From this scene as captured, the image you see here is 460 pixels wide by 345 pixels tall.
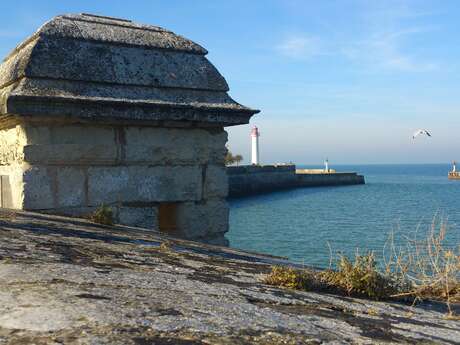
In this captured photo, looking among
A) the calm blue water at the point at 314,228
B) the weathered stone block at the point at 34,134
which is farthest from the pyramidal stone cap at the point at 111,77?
the calm blue water at the point at 314,228

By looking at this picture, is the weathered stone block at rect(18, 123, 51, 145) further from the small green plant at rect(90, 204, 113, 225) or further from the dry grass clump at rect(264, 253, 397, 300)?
the dry grass clump at rect(264, 253, 397, 300)

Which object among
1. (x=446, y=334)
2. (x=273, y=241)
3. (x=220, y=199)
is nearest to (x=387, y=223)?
(x=273, y=241)

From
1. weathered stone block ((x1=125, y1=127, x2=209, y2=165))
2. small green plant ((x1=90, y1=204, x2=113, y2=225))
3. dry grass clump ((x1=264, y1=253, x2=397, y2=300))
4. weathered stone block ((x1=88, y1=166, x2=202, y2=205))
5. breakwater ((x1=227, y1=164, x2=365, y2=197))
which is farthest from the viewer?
breakwater ((x1=227, y1=164, x2=365, y2=197))

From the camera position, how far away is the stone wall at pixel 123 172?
391cm

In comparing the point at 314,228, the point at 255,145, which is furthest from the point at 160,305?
the point at 255,145

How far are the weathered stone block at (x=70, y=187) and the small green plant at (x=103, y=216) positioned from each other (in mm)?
249

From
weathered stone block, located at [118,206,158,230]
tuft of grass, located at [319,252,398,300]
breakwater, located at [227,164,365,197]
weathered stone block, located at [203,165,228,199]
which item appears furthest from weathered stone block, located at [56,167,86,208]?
breakwater, located at [227,164,365,197]

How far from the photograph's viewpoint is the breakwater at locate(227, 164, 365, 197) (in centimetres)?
5716

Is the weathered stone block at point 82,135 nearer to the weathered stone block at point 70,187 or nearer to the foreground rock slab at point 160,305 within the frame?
the weathered stone block at point 70,187

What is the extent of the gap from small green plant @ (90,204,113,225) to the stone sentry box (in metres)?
0.27

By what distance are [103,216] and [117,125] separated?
0.72m

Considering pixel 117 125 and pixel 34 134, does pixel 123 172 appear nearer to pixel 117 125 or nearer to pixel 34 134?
pixel 117 125

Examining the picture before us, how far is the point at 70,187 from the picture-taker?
4.02m

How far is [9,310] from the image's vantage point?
1654 millimetres
